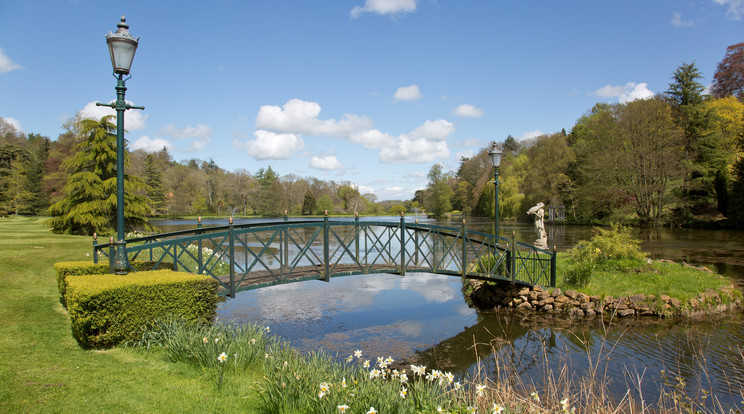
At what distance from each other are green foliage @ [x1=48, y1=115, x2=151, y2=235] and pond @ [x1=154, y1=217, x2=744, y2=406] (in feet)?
39.1

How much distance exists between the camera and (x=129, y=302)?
18.7 feet

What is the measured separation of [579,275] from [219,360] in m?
11.1

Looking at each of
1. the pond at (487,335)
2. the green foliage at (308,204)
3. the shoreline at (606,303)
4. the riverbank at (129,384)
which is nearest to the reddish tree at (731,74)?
the pond at (487,335)

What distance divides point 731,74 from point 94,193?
59.0m

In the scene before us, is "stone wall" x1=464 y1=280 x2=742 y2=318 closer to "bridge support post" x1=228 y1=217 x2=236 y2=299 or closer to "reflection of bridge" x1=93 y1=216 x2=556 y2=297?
"reflection of bridge" x1=93 y1=216 x2=556 y2=297

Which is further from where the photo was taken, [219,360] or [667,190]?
[667,190]

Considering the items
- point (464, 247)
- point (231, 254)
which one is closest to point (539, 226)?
point (464, 247)

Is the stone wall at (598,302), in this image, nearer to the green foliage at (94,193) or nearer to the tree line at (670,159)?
the green foliage at (94,193)

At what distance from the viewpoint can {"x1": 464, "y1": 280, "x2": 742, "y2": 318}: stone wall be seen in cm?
1123

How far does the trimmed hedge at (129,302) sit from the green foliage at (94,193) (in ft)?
57.8

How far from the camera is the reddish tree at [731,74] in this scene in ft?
141

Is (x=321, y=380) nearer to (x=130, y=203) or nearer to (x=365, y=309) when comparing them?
(x=365, y=309)

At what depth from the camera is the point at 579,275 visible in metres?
12.6

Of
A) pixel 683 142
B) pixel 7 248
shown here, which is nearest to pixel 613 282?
pixel 7 248
